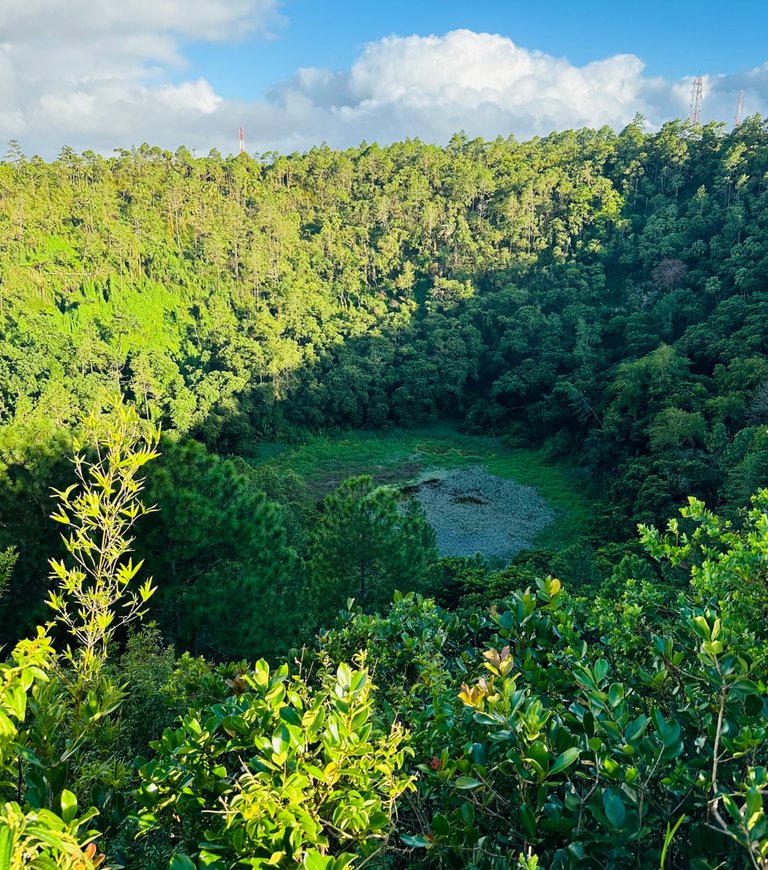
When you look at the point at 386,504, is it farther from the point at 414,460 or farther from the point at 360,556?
the point at 414,460

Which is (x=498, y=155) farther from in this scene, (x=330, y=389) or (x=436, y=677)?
(x=436, y=677)

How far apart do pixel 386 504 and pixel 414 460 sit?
18421 millimetres

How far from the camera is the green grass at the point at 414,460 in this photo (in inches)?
901

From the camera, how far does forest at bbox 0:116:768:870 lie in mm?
1579

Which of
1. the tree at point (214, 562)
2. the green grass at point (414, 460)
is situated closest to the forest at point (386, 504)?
the tree at point (214, 562)

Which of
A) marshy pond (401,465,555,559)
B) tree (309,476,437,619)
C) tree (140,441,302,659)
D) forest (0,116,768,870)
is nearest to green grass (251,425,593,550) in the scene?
forest (0,116,768,870)

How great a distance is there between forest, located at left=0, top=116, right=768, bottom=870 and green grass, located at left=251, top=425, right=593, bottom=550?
19cm

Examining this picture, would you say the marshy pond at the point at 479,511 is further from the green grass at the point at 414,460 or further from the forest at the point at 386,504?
the green grass at the point at 414,460

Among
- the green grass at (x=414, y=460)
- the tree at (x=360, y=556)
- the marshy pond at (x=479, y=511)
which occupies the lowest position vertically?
the marshy pond at (x=479, y=511)

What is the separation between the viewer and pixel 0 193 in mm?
32375

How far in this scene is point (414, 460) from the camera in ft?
87.8

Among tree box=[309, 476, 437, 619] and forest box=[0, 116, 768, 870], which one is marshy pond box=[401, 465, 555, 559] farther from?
tree box=[309, 476, 437, 619]

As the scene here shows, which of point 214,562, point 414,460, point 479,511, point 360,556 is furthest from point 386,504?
point 414,460

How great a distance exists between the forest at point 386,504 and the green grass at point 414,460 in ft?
0.63
